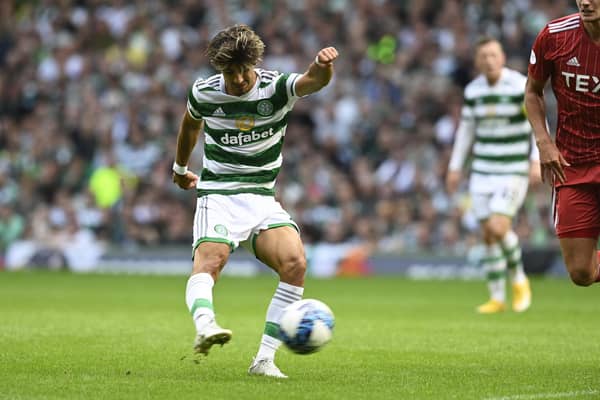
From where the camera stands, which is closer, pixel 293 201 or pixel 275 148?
pixel 275 148

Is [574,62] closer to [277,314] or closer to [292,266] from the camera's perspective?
[292,266]

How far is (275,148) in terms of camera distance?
7750mm

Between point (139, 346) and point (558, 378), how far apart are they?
3.50 metres

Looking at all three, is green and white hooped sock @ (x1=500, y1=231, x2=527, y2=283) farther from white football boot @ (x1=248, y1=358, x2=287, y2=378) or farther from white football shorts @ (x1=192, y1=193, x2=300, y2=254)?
white football boot @ (x1=248, y1=358, x2=287, y2=378)

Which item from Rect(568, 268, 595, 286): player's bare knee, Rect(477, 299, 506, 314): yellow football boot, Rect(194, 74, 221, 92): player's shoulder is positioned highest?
Rect(194, 74, 221, 92): player's shoulder

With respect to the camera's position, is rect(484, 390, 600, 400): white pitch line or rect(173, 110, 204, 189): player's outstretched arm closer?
rect(484, 390, 600, 400): white pitch line

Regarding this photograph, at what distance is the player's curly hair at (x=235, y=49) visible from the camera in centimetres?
720

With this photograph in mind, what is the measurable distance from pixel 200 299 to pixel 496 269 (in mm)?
7226

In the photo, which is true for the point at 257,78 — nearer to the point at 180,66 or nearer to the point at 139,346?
the point at 139,346

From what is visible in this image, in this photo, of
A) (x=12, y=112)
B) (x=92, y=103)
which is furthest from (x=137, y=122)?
(x=12, y=112)

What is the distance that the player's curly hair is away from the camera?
7203mm

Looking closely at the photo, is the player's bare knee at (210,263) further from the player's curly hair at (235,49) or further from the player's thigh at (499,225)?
the player's thigh at (499,225)

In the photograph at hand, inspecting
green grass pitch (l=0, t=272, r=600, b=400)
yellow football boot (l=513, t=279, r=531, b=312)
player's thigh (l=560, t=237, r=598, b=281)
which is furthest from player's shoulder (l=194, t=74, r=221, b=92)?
yellow football boot (l=513, t=279, r=531, b=312)

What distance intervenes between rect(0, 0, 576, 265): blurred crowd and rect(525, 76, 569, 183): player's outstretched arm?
1264cm
